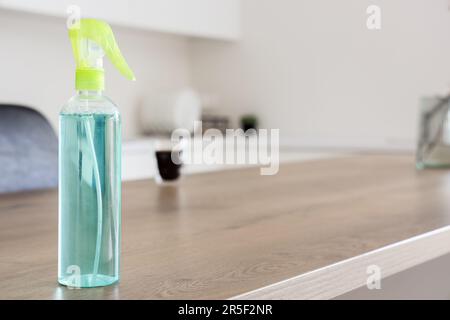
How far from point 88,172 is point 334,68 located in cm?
312

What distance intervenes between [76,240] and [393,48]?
3025mm

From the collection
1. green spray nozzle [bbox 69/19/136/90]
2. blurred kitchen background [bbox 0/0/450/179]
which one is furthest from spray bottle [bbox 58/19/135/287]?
blurred kitchen background [bbox 0/0/450/179]

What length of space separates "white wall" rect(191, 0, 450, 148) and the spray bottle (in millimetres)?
2864

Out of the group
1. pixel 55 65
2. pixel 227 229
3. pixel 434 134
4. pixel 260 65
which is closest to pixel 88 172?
pixel 227 229

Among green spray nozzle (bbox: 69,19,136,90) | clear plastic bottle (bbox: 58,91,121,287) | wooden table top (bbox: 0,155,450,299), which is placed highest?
green spray nozzle (bbox: 69,19,136,90)

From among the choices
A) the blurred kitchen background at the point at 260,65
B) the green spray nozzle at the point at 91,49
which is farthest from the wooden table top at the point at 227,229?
the blurred kitchen background at the point at 260,65

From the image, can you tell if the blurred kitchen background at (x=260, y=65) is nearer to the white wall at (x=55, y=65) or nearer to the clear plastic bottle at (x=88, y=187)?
the white wall at (x=55, y=65)

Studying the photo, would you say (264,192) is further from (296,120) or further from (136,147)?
(296,120)

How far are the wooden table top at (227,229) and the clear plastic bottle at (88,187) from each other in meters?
0.03

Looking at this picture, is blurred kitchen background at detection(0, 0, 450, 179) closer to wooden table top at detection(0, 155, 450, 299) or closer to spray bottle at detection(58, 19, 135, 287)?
wooden table top at detection(0, 155, 450, 299)

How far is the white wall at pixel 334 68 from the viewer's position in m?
3.27

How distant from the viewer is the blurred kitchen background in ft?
10.4

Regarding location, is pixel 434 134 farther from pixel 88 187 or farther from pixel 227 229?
pixel 88 187
